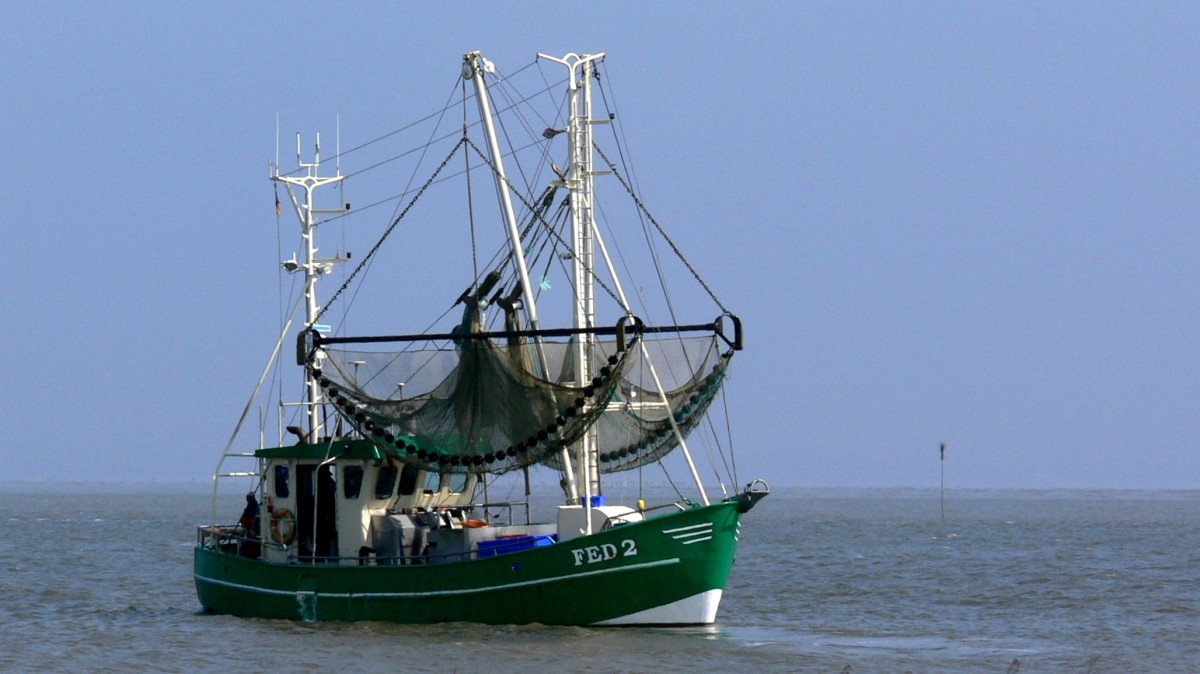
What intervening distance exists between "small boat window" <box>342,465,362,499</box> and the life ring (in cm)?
141

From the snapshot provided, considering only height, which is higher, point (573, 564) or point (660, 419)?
point (660, 419)

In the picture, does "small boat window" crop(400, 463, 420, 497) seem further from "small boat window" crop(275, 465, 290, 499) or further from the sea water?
the sea water

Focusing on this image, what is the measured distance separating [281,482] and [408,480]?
248 cm

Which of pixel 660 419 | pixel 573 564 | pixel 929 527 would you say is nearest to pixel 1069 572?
pixel 660 419

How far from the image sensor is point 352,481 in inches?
1107

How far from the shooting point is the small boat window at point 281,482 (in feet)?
96.0

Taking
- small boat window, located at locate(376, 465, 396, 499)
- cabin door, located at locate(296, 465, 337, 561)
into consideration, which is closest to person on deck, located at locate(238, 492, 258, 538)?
cabin door, located at locate(296, 465, 337, 561)

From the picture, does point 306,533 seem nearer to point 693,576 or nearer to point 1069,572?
point 693,576

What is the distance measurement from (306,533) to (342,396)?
12.0 ft

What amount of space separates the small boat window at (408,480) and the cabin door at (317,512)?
117 centimetres

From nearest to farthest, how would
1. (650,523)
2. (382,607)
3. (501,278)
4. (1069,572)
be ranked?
(650,523)
(382,607)
(501,278)
(1069,572)

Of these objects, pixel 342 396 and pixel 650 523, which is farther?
pixel 342 396

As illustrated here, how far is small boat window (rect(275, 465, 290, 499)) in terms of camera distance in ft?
96.0

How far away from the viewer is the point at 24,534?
68.9 metres
